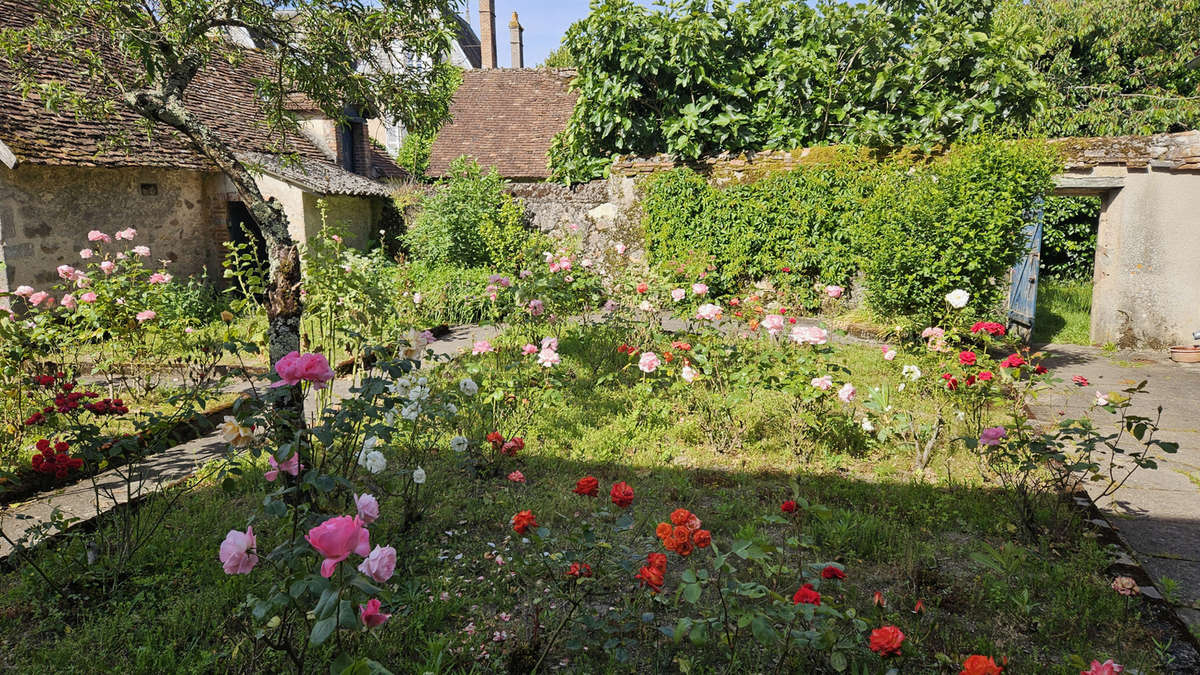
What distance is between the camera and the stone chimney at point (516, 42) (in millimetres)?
25750

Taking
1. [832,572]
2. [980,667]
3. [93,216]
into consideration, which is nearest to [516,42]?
[93,216]

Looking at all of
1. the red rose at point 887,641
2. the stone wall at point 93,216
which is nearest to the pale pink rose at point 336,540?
the red rose at point 887,641

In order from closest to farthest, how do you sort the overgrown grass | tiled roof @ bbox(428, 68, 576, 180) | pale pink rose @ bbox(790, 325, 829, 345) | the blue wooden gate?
pale pink rose @ bbox(790, 325, 829, 345) < the blue wooden gate < the overgrown grass < tiled roof @ bbox(428, 68, 576, 180)

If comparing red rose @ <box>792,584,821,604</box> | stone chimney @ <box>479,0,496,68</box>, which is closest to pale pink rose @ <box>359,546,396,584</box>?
red rose @ <box>792,584,821,604</box>

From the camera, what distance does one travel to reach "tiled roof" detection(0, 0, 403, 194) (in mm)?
7652

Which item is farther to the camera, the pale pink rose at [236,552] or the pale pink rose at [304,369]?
the pale pink rose at [304,369]

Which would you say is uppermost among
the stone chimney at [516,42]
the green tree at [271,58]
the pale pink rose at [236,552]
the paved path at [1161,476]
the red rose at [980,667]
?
the stone chimney at [516,42]

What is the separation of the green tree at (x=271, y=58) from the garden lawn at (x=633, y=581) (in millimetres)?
1218

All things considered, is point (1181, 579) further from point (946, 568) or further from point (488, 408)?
point (488, 408)

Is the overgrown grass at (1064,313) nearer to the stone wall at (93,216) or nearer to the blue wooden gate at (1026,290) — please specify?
the blue wooden gate at (1026,290)

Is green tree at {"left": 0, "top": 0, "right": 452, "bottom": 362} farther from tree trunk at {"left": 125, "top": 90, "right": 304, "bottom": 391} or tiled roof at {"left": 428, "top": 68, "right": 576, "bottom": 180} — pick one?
tiled roof at {"left": 428, "top": 68, "right": 576, "bottom": 180}

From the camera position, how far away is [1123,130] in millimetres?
13055

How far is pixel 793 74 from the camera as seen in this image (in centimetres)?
962

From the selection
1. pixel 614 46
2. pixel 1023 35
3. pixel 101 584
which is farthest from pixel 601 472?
pixel 1023 35
